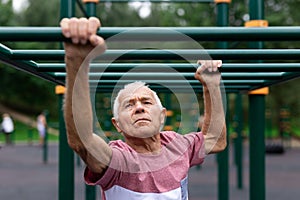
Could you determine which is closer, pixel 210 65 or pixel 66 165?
pixel 210 65

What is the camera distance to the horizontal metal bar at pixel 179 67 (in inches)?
69.4

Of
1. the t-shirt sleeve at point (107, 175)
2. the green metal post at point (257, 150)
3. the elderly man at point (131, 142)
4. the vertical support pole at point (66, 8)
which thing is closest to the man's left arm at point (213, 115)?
the elderly man at point (131, 142)

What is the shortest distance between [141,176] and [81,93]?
36 centimetres

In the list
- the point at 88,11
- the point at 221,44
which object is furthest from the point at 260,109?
the point at 88,11

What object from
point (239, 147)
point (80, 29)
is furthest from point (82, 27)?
point (239, 147)

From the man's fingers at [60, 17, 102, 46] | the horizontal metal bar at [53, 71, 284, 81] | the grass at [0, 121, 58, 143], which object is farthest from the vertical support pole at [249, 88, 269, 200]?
the grass at [0, 121, 58, 143]

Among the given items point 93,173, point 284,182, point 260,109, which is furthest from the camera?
point 284,182

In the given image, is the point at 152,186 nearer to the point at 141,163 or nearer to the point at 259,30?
the point at 141,163

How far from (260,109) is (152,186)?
149cm

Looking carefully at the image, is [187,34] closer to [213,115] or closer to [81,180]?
[213,115]

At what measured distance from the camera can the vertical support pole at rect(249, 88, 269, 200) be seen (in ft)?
9.00

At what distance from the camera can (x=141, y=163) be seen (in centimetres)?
147

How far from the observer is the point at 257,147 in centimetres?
277

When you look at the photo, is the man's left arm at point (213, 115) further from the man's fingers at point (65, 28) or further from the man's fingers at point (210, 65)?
the man's fingers at point (65, 28)
